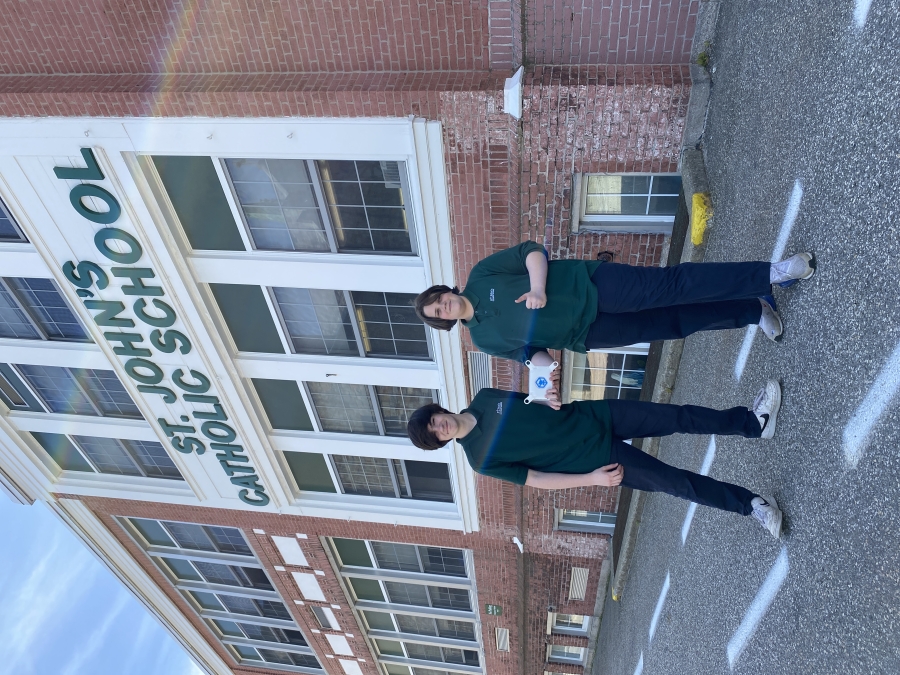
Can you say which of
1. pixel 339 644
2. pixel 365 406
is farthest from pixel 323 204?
pixel 339 644

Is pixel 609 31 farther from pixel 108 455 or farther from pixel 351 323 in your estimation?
pixel 108 455

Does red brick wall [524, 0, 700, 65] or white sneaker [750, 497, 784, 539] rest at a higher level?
red brick wall [524, 0, 700, 65]

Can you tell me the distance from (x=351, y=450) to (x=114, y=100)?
5.87 m

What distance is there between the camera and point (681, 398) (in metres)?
6.62

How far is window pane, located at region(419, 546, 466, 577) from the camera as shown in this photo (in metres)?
12.4

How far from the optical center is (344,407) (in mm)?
9461

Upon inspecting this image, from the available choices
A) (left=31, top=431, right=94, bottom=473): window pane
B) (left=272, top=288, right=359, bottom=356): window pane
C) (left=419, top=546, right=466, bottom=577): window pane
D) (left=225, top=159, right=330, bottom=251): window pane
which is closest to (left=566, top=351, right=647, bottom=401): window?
(left=272, top=288, right=359, bottom=356): window pane

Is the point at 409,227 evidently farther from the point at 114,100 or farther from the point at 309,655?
the point at 309,655

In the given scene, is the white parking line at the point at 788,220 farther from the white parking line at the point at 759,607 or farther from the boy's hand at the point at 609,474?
the white parking line at the point at 759,607

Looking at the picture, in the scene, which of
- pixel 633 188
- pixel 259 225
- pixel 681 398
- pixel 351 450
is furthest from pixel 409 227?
pixel 351 450

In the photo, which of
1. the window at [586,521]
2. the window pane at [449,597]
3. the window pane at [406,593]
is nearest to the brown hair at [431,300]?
the window at [586,521]

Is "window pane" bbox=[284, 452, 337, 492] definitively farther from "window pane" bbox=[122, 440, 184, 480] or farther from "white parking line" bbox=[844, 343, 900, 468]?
"white parking line" bbox=[844, 343, 900, 468]

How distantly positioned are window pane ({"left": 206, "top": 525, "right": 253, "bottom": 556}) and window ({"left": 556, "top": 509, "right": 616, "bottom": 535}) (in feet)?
22.6

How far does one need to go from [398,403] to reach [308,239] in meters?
2.96
